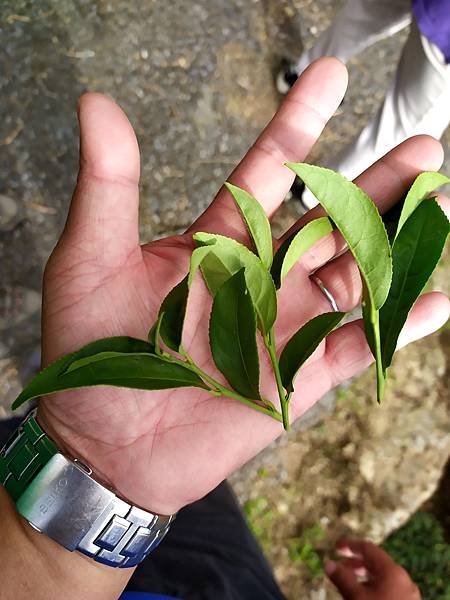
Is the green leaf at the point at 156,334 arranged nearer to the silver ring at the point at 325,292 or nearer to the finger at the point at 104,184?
the finger at the point at 104,184

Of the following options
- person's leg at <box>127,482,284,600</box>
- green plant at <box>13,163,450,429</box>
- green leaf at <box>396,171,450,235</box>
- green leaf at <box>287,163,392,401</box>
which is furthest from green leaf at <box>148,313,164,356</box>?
person's leg at <box>127,482,284,600</box>

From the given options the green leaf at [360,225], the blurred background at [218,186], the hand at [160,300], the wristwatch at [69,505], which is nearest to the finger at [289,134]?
the hand at [160,300]

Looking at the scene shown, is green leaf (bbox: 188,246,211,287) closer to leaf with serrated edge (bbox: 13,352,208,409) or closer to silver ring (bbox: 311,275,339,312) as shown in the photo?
leaf with serrated edge (bbox: 13,352,208,409)

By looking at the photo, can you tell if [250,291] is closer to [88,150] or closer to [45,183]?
[88,150]

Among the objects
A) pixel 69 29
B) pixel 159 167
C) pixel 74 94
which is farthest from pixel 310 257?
pixel 69 29

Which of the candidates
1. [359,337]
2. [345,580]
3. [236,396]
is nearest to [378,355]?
[359,337]

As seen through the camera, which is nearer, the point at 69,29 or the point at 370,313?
the point at 370,313
